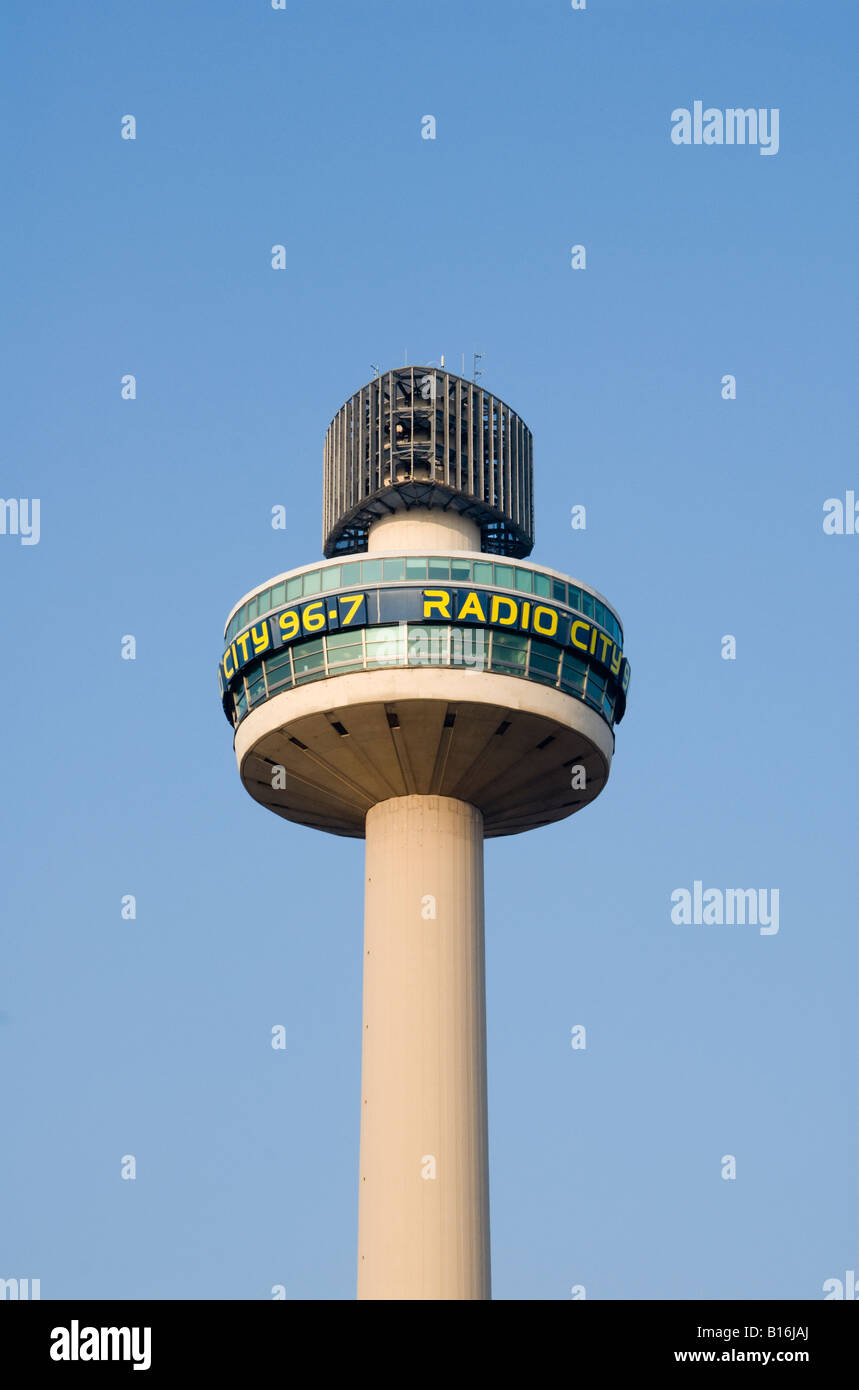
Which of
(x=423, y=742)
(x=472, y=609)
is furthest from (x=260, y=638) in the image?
(x=472, y=609)

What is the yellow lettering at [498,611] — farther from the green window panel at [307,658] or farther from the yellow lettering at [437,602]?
the green window panel at [307,658]

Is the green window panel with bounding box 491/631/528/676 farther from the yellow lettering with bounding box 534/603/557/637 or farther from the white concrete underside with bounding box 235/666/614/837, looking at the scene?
the yellow lettering with bounding box 534/603/557/637

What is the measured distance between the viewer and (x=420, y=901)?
84500mm

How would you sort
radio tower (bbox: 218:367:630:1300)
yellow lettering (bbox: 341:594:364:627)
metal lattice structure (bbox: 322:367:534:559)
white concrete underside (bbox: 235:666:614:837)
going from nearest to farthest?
radio tower (bbox: 218:367:630:1300) → white concrete underside (bbox: 235:666:614:837) → yellow lettering (bbox: 341:594:364:627) → metal lattice structure (bbox: 322:367:534:559)

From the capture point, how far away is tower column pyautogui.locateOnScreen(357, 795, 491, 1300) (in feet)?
260

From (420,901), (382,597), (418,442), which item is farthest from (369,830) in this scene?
(418,442)

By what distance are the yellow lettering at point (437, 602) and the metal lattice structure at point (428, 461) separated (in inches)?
327

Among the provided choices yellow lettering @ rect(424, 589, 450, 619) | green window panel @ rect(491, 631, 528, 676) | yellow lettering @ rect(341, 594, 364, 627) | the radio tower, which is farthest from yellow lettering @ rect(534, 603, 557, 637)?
yellow lettering @ rect(341, 594, 364, 627)

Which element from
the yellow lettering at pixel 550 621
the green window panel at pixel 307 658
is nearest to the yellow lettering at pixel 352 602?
the green window panel at pixel 307 658

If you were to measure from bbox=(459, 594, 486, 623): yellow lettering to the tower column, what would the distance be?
27.8 ft

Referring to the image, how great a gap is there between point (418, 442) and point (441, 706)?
15.5 meters

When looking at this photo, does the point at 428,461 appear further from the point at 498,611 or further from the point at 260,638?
the point at 260,638
